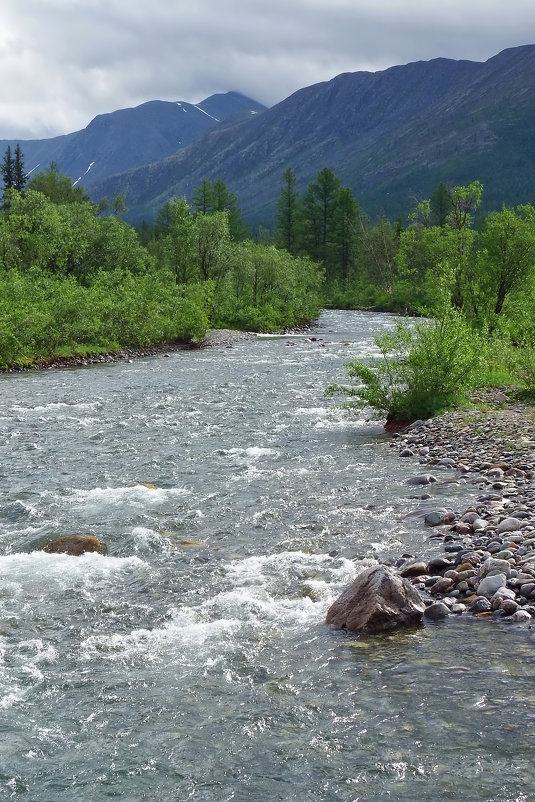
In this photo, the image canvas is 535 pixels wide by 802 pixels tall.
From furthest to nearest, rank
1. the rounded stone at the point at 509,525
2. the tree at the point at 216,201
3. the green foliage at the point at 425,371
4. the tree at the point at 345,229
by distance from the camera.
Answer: the tree at the point at 345,229
the tree at the point at 216,201
the green foliage at the point at 425,371
the rounded stone at the point at 509,525

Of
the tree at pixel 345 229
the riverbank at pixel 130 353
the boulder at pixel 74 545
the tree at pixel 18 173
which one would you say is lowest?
the riverbank at pixel 130 353

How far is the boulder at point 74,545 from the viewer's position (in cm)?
1277

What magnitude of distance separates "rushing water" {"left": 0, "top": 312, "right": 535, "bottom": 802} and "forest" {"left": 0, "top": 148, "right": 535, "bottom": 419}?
4.58 meters

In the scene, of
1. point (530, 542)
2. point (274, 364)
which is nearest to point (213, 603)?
point (530, 542)

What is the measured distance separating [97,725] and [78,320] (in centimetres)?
3979

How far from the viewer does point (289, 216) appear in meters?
127

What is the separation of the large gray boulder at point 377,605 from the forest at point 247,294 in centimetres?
1261

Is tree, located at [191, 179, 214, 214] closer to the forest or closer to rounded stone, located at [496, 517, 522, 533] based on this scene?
the forest

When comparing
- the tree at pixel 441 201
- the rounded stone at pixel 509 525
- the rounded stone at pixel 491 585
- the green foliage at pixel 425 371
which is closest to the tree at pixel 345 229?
the tree at pixel 441 201

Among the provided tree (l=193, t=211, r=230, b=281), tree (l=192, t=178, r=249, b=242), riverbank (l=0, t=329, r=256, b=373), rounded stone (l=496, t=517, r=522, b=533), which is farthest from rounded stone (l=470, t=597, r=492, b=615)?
tree (l=192, t=178, r=249, b=242)

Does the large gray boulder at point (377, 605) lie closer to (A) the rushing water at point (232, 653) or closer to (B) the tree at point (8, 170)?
(A) the rushing water at point (232, 653)

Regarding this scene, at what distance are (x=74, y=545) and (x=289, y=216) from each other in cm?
11930

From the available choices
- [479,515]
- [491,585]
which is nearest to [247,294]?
[479,515]

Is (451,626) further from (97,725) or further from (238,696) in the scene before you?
(97,725)
